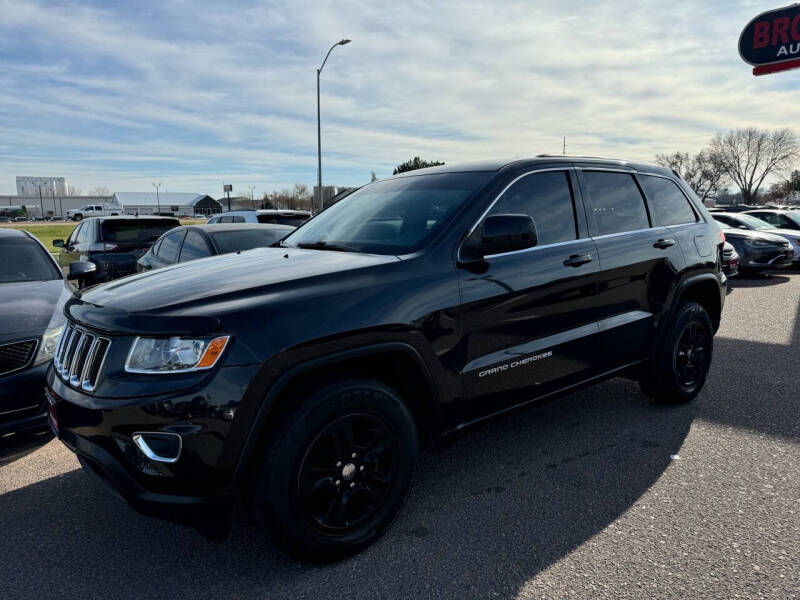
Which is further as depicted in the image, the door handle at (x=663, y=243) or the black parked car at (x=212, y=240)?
the black parked car at (x=212, y=240)

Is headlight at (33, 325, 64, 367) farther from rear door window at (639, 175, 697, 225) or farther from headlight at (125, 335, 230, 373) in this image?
rear door window at (639, 175, 697, 225)

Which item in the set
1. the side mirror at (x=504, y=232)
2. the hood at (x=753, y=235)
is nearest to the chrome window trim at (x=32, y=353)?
the side mirror at (x=504, y=232)

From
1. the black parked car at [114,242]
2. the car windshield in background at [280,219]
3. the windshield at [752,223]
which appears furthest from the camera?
the windshield at [752,223]

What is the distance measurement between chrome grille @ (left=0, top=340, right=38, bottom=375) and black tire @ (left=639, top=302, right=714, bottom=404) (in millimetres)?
4137

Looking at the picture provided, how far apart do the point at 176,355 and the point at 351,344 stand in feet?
2.25

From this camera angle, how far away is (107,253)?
1014 cm

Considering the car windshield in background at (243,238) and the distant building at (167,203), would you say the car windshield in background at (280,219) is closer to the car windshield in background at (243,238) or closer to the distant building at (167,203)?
the car windshield in background at (243,238)

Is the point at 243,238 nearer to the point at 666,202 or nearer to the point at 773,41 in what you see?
the point at 666,202

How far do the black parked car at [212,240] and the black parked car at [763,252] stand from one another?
1025 cm

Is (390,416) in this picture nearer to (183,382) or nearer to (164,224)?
(183,382)

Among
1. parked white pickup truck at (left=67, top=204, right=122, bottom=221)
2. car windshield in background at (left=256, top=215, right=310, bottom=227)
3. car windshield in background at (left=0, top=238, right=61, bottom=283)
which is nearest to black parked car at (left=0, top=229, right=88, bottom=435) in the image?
car windshield in background at (left=0, top=238, right=61, bottom=283)

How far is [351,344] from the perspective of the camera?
7.91 ft

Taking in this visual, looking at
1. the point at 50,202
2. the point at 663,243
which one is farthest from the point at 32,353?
the point at 50,202

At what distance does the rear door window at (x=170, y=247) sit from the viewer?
7812 mm
